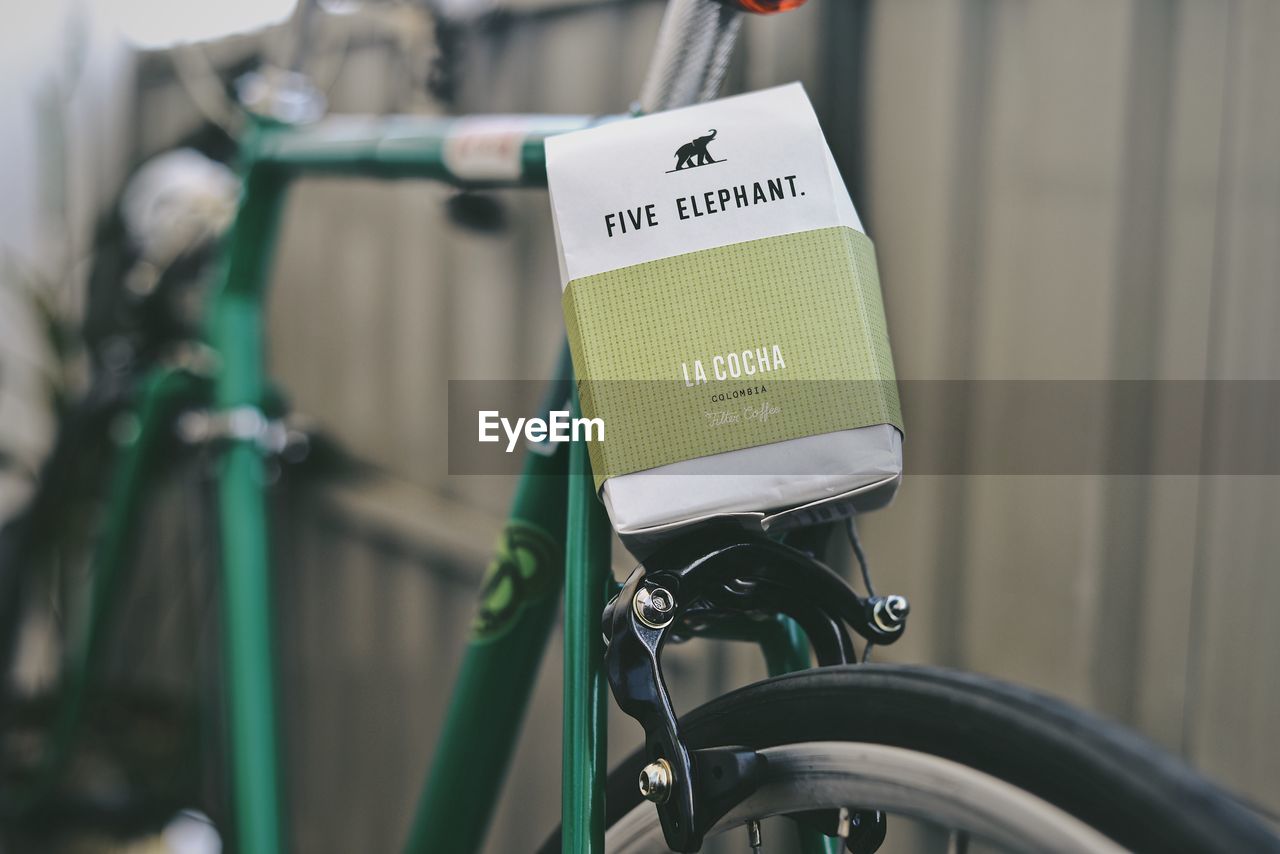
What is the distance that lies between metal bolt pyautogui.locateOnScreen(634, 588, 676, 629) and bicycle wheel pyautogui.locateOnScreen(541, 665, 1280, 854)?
5 cm

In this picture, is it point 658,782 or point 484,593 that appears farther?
point 484,593

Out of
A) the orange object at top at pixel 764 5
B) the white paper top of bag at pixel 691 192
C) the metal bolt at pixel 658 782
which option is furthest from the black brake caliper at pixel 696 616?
the orange object at top at pixel 764 5

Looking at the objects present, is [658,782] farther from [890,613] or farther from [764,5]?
[764,5]

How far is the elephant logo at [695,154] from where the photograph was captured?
1.36 feet

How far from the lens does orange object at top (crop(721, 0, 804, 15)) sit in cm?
44

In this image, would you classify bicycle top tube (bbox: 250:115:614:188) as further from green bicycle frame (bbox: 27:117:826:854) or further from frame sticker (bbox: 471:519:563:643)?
frame sticker (bbox: 471:519:563:643)

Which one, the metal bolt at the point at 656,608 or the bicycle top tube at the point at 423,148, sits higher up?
the bicycle top tube at the point at 423,148

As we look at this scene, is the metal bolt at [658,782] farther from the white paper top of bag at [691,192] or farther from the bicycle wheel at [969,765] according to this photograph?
the white paper top of bag at [691,192]

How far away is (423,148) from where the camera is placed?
708 millimetres

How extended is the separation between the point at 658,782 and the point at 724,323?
0.64 ft

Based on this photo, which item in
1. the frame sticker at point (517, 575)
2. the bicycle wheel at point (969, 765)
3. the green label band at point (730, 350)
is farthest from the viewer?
the frame sticker at point (517, 575)

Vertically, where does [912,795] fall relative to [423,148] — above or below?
below

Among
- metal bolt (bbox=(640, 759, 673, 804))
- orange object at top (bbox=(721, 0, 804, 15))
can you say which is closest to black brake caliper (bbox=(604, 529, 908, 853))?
metal bolt (bbox=(640, 759, 673, 804))

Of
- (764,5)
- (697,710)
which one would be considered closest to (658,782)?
(697,710)
